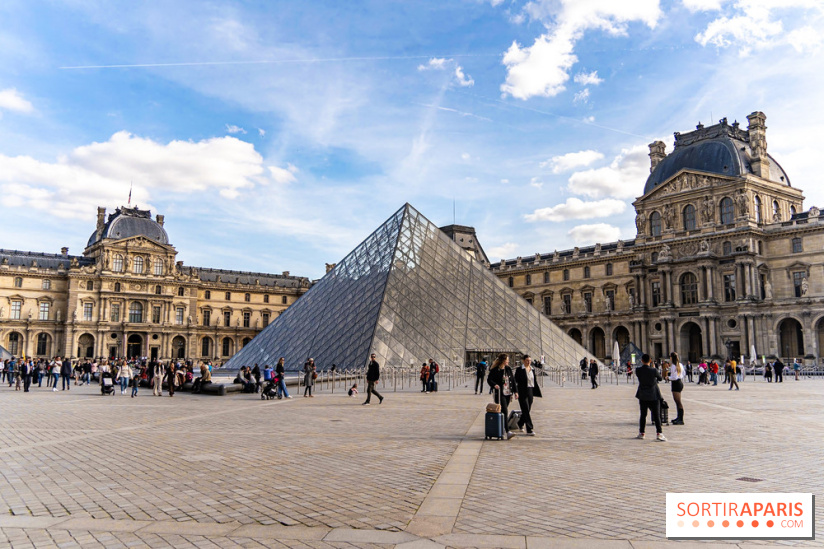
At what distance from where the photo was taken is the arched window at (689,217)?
52.7 metres

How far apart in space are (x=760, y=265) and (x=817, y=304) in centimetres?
541

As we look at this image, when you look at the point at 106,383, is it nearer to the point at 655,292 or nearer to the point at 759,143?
the point at 655,292

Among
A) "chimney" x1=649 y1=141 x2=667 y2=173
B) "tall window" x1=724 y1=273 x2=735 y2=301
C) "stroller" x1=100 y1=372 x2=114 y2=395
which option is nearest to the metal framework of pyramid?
"stroller" x1=100 y1=372 x2=114 y2=395

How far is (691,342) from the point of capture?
52.9m

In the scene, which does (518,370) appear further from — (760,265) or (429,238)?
(760,265)

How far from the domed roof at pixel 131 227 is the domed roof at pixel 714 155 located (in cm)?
5401

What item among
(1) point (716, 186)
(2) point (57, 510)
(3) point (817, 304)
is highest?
(1) point (716, 186)

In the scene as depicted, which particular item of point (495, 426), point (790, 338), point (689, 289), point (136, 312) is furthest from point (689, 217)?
point (136, 312)

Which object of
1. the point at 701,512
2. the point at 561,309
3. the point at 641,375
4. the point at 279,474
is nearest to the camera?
the point at 701,512

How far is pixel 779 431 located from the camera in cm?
980

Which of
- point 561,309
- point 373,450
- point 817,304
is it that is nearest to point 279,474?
point 373,450

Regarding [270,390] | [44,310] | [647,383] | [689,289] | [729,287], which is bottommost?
[270,390]

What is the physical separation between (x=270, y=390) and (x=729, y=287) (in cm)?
4330

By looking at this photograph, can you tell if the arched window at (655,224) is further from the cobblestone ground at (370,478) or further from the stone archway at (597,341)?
the cobblestone ground at (370,478)
